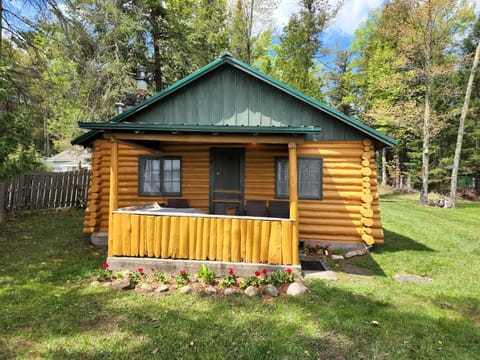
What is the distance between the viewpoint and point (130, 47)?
1509 centimetres

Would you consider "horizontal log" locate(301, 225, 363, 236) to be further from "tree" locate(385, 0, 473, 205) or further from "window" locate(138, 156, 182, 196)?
"tree" locate(385, 0, 473, 205)

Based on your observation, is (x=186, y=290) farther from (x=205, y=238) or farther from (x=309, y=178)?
(x=309, y=178)

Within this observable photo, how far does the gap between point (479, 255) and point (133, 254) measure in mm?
9042

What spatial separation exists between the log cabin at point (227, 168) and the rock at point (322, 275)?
3.52 feet

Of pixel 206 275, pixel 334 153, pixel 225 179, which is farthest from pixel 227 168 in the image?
pixel 206 275

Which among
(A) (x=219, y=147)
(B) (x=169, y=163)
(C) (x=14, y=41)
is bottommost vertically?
(B) (x=169, y=163)

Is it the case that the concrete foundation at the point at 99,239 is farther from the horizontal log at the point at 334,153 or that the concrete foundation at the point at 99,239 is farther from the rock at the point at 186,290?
the horizontal log at the point at 334,153

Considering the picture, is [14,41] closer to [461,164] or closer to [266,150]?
[266,150]

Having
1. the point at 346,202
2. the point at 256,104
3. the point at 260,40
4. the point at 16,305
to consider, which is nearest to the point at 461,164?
the point at 260,40

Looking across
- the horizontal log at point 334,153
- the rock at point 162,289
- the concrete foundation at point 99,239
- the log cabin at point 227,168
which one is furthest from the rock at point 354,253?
the concrete foundation at point 99,239

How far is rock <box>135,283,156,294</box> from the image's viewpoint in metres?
4.83

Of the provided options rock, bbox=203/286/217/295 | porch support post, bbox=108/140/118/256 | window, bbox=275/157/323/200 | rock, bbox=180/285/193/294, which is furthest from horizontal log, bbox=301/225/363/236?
porch support post, bbox=108/140/118/256

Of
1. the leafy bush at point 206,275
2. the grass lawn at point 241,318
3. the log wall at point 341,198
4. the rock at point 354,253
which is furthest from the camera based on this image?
the log wall at point 341,198

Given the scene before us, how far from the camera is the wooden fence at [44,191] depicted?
10250 millimetres
